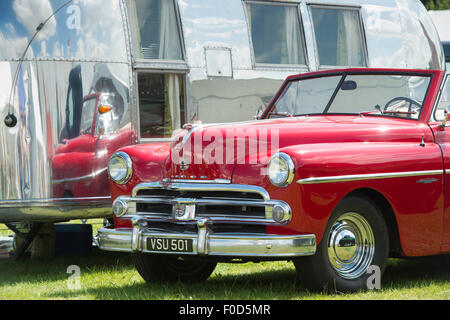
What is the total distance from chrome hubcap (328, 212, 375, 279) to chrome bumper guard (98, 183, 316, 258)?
0.35 metres

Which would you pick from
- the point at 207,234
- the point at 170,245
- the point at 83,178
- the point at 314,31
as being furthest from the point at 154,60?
the point at 207,234

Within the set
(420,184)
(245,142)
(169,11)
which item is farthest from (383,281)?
(169,11)

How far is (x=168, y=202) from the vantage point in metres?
6.08

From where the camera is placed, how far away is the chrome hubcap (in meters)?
5.89

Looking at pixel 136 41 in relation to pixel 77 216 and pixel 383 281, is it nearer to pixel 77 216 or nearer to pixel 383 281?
pixel 77 216

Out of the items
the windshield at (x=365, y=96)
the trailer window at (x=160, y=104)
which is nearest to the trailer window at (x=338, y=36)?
the trailer window at (x=160, y=104)

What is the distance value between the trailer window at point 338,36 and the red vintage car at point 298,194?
99.5 inches

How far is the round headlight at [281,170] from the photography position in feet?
18.4

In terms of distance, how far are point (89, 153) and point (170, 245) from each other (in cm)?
217

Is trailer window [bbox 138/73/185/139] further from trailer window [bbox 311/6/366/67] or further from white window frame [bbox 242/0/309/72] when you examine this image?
trailer window [bbox 311/6/366/67]

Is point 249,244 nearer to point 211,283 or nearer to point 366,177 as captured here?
point 366,177

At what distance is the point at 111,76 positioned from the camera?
793cm

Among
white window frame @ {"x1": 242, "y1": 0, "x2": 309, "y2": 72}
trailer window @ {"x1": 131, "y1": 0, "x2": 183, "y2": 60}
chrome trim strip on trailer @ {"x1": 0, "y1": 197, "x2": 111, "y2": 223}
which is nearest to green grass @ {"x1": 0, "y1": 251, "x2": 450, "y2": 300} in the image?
chrome trim strip on trailer @ {"x1": 0, "y1": 197, "x2": 111, "y2": 223}

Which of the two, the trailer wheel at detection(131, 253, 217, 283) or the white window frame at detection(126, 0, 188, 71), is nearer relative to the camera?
the trailer wheel at detection(131, 253, 217, 283)
